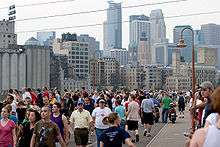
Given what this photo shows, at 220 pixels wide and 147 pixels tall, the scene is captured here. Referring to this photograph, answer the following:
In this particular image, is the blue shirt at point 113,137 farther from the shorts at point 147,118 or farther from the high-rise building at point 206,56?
the high-rise building at point 206,56

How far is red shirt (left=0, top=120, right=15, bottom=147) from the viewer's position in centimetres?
1133

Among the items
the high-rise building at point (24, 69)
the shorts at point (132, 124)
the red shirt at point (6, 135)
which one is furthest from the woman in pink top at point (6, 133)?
the high-rise building at point (24, 69)

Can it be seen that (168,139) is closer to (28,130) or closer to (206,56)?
(28,130)

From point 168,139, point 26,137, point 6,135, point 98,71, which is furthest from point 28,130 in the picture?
point 98,71

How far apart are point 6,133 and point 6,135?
1.6 inches

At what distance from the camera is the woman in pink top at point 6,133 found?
11336 millimetres

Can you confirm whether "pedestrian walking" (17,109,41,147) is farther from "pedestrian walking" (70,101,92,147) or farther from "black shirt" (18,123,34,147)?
"pedestrian walking" (70,101,92,147)

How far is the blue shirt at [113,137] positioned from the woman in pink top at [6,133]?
8.20ft

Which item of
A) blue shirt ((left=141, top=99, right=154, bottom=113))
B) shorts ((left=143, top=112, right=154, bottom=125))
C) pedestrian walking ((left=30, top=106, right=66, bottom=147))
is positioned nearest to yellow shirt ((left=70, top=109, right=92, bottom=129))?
pedestrian walking ((left=30, top=106, right=66, bottom=147))

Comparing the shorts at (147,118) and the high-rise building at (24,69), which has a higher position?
the high-rise building at (24,69)

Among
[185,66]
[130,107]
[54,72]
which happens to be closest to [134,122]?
[130,107]

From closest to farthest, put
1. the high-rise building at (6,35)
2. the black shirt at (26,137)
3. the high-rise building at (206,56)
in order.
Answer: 1. the black shirt at (26,137)
2. the high-rise building at (6,35)
3. the high-rise building at (206,56)

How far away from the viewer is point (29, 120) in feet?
36.4

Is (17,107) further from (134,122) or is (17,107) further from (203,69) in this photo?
(203,69)
